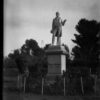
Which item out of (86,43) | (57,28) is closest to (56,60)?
(57,28)

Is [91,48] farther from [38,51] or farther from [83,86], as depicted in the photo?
[38,51]

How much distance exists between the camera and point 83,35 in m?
21.1

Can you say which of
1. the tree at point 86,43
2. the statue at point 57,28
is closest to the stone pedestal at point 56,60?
the statue at point 57,28

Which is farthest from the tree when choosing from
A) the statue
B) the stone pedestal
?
the stone pedestal

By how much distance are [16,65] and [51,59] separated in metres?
9.45

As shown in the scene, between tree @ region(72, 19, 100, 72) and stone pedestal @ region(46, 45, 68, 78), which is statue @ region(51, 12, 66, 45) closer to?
stone pedestal @ region(46, 45, 68, 78)

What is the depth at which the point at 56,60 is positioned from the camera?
11.5 metres

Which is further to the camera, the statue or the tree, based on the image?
the tree

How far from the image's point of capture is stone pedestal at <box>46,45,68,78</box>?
1135cm

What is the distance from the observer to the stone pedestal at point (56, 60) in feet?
37.2

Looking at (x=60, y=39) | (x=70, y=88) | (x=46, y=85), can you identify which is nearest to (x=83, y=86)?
(x=70, y=88)

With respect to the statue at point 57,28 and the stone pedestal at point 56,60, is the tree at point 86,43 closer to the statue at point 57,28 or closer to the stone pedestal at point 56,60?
the statue at point 57,28

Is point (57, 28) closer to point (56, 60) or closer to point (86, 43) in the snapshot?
point (56, 60)

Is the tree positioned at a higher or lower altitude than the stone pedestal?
higher
